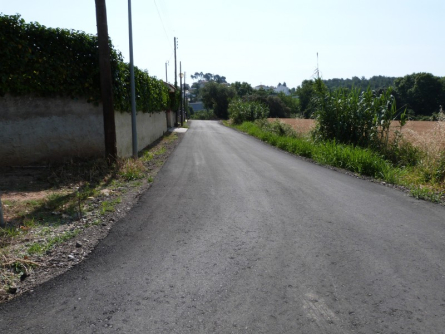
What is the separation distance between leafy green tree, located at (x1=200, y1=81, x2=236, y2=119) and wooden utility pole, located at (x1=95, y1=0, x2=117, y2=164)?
7251 centimetres

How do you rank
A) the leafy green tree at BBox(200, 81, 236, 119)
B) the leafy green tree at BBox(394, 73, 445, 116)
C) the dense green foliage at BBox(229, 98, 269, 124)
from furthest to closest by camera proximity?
the leafy green tree at BBox(200, 81, 236, 119) < the dense green foliage at BBox(229, 98, 269, 124) < the leafy green tree at BBox(394, 73, 445, 116)

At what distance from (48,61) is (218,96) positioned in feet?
241

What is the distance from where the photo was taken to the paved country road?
10.3 ft

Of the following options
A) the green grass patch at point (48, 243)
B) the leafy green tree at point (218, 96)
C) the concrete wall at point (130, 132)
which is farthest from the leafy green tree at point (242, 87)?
the green grass patch at point (48, 243)

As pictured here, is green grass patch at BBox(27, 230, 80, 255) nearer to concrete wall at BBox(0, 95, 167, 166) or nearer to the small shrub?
the small shrub

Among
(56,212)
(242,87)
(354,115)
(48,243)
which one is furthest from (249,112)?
(242,87)

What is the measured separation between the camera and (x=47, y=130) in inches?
399

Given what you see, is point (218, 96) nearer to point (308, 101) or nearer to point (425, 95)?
point (308, 101)

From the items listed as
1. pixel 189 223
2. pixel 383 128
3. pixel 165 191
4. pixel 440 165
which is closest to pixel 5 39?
pixel 165 191

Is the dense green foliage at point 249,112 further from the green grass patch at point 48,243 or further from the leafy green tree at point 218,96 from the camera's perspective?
the leafy green tree at point 218,96

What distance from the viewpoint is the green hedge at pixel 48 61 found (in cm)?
910

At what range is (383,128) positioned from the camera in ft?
43.6

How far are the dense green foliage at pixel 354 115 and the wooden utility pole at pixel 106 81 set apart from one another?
898 centimetres

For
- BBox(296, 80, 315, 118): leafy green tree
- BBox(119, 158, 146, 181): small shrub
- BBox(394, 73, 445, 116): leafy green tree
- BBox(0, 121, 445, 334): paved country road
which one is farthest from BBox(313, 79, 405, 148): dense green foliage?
BBox(394, 73, 445, 116): leafy green tree
